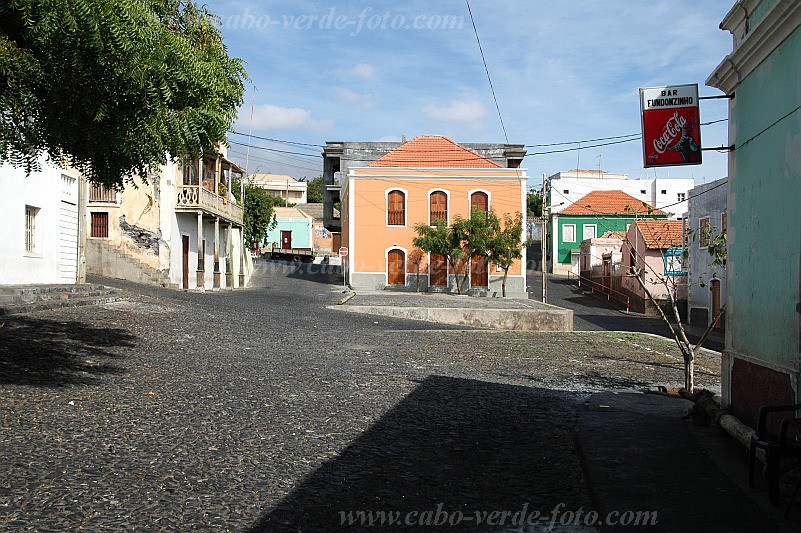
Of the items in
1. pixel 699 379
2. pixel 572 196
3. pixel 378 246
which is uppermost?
pixel 572 196

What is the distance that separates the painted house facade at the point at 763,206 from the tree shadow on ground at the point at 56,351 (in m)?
6.56

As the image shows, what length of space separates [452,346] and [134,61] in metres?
9.44

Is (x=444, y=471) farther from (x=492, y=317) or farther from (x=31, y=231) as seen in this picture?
(x=492, y=317)

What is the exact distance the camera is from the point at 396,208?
36812 mm

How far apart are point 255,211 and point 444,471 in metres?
42.9

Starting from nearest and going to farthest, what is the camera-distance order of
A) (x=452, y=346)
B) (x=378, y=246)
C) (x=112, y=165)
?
(x=112, y=165), (x=452, y=346), (x=378, y=246)

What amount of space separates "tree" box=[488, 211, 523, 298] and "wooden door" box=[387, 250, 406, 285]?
16.2ft

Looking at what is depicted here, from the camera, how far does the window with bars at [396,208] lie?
36.7m

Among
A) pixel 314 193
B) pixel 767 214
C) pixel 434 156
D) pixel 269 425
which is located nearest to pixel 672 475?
pixel 767 214

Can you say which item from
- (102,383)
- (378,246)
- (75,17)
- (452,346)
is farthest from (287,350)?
(378,246)

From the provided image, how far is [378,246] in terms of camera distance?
36.6 m

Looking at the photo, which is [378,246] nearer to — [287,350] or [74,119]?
[287,350]

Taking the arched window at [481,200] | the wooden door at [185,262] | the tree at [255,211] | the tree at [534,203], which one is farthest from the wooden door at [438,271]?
the tree at [534,203]

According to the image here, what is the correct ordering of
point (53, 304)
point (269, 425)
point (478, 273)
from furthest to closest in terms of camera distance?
1. point (478, 273)
2. point (53, 304)
3. point (269, 425)
